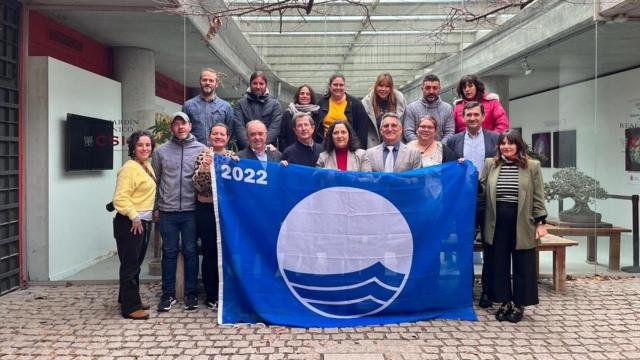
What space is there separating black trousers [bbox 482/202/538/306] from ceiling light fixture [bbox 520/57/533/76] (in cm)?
394

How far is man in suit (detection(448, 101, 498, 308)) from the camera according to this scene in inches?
186

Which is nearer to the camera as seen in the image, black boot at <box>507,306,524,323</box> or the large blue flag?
the large blue flag

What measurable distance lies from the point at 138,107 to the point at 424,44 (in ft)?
12.4

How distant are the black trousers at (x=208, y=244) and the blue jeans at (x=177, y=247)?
7 cm

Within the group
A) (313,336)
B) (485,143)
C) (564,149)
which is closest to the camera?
(313,336)

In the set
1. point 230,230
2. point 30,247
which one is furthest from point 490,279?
point 30,247

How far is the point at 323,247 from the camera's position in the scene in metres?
4.24

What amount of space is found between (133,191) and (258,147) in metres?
1.14

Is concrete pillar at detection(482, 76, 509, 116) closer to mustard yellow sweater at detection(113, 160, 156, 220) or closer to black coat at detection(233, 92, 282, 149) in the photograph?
black coat at detection(233, 92, 282, 149)

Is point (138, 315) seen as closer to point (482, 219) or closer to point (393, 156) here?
point (393, 156)

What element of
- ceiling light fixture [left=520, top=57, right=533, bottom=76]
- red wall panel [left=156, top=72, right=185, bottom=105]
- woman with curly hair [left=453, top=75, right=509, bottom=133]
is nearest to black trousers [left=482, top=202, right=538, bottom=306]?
woman with curly hair [left=453, top=75, right=509, bottom=133]

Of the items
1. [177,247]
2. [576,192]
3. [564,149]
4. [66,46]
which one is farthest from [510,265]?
[66,46]

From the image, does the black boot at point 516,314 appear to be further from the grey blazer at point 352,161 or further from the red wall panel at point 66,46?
the red wall panel at point 66,46

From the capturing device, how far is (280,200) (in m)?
4.27
